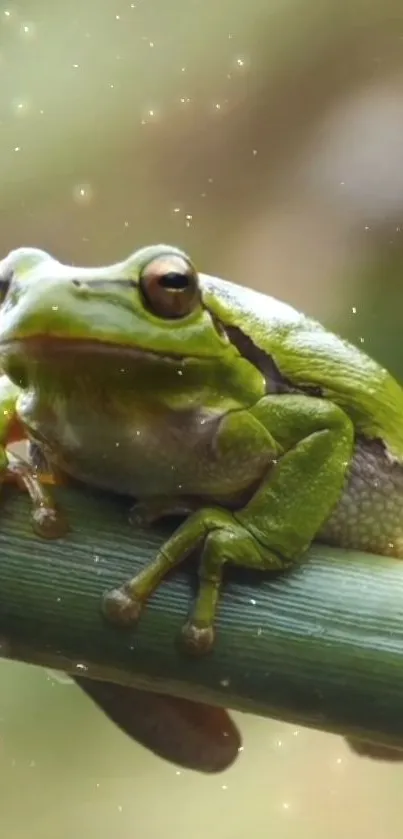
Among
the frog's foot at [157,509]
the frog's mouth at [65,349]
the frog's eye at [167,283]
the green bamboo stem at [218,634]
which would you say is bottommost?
the green bamboo stem at [218,634]

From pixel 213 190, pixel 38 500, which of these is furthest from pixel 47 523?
pixel 213 190

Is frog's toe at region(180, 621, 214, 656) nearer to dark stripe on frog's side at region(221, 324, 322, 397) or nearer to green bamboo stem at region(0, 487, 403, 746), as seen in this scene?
green bamboo stem at region(0, 487, 403, 746)

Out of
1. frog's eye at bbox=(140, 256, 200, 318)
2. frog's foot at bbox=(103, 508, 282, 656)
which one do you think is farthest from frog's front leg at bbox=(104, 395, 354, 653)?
frog's eye at bbox=(140, 256, 200, 318)

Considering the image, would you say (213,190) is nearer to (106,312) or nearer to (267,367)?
(267,367)

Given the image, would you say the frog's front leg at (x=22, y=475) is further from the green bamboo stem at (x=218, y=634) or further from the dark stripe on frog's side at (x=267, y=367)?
the dark stripe on frog's side at (x=267, y=367)

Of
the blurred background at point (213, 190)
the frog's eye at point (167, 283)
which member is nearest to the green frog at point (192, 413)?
the frog's eye at point (167, 283)

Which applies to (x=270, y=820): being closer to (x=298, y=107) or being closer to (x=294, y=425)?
(x=294, y=425)
